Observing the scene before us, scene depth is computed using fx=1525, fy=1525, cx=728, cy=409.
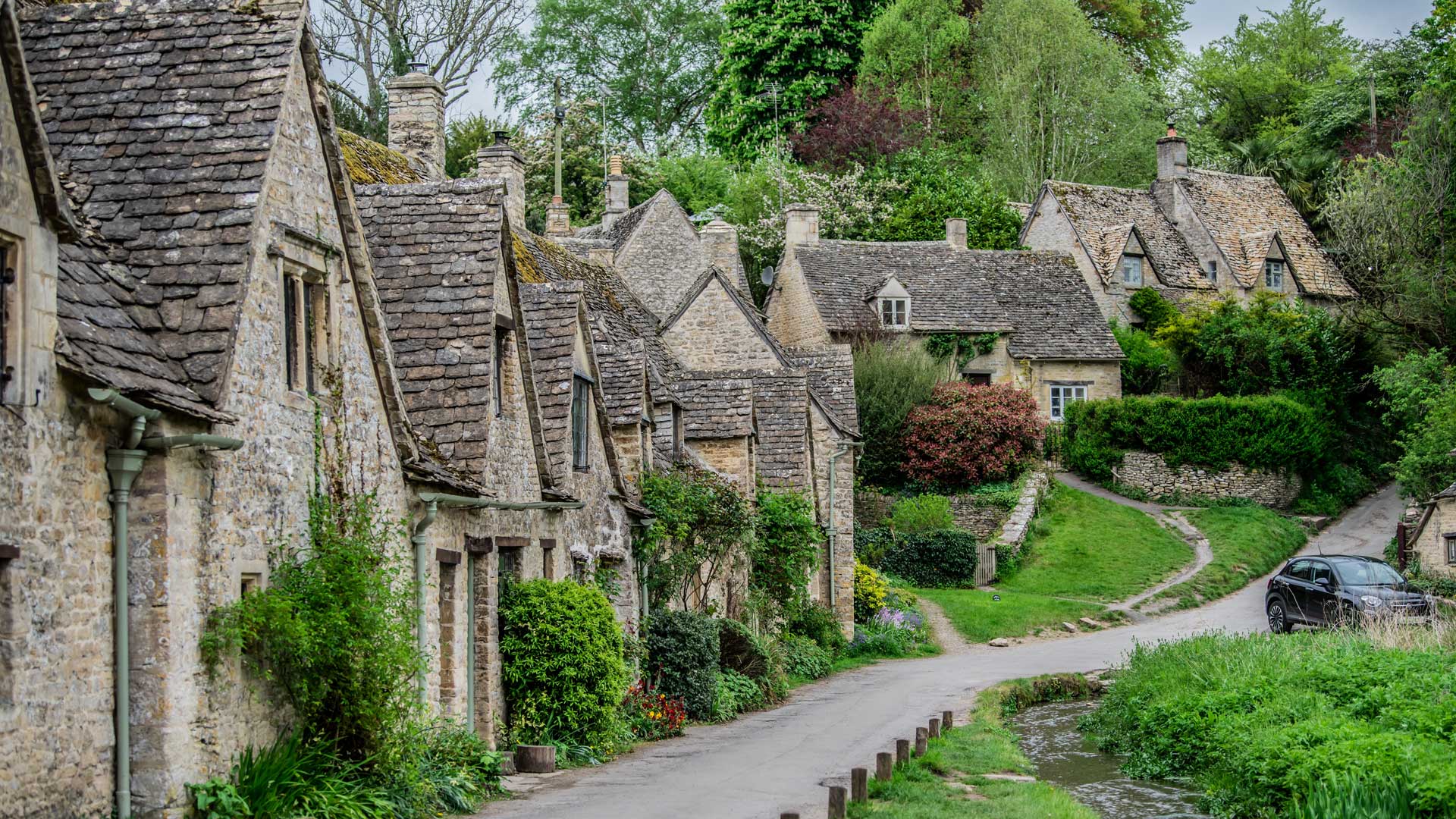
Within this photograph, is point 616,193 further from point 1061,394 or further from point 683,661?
point 683,661

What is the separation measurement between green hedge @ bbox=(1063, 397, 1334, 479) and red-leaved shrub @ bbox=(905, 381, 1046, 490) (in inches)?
160

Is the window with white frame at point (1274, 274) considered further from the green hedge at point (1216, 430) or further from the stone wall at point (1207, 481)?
the stone wall at point (1207, 481)

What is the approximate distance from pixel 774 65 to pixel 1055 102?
12.7m

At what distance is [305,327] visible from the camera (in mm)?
14453

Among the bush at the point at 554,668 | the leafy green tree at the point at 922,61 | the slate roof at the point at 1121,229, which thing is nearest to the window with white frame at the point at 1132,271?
the slate roof at the point at 1121,229

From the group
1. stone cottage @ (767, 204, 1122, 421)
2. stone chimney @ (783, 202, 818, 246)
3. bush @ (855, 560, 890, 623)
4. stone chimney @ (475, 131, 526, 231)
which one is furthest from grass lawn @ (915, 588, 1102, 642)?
stone chimney @ (783, 202, 818, 246)

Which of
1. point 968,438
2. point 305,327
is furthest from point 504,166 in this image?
point 968,438

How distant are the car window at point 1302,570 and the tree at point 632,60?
43.7 metres

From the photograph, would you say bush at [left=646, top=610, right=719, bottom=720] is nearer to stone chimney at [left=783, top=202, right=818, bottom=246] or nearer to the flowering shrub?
the flowering shrub

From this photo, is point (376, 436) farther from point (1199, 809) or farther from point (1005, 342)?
point (1005, 342)

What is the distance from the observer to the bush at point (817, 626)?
3481cm

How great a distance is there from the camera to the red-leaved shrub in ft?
162

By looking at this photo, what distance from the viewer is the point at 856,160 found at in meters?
66.4

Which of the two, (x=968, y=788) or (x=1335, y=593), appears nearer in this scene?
(x=968, y=788)
